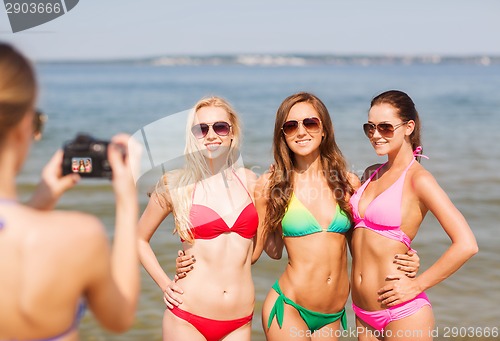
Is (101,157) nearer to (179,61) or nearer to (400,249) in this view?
(400,249)

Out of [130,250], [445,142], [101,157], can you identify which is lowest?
[445,142]

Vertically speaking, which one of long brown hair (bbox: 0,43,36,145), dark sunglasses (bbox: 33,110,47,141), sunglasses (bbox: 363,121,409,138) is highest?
long brown hair (bbox: 0,43,36,145)

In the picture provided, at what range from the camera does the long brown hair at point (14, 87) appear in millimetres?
2115

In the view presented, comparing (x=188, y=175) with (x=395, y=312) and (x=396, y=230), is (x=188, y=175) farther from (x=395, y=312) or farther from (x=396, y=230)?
(x=395, y=312)

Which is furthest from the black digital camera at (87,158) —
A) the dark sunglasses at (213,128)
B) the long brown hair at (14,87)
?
the dark sunglasses at (213,128)

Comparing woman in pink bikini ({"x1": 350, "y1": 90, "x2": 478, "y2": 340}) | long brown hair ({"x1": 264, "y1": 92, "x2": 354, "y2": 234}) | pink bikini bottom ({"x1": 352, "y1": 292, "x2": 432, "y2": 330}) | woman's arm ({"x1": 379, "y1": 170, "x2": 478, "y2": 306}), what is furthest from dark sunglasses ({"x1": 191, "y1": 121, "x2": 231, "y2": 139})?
pink bikini bottom ({"x1": 352, "y1": 292, "x2": 432, "y2": 330})

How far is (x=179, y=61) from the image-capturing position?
14562cm

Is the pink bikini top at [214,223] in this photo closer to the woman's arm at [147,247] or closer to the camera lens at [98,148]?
the woman's arm at [147,247]

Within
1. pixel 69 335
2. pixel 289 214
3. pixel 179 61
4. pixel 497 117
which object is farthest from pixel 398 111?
pixel 179 61

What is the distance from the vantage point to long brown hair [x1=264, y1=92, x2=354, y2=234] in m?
4.74

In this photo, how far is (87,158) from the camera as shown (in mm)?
2494

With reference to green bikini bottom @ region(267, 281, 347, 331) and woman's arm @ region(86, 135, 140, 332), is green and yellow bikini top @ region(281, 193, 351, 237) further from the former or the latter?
woman's arm @ region(86, 135, 140, 332)

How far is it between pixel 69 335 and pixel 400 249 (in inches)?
109

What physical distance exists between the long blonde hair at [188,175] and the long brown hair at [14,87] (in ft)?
8.25
